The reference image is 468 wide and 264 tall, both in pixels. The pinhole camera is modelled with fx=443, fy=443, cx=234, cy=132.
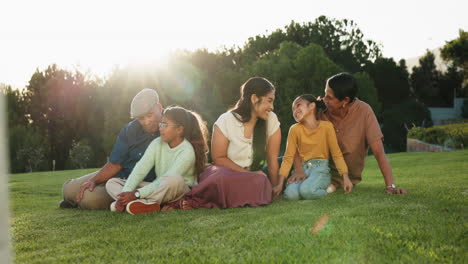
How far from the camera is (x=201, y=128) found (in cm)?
603

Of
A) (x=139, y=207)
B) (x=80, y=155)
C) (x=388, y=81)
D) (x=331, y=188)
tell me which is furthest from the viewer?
(x=388, y=81)

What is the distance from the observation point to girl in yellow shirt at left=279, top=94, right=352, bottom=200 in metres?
6.16

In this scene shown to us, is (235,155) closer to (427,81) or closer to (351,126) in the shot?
(351,126)

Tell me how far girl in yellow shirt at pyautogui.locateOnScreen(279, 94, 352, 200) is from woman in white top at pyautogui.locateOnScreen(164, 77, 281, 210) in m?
0.21

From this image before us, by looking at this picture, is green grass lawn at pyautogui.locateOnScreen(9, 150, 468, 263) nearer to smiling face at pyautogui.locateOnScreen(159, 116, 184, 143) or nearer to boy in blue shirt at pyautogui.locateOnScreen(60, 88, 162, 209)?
boy in blue shirt at pyautogui.locateOnScreen(60, 88, 162, 209)

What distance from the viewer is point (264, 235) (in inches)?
138

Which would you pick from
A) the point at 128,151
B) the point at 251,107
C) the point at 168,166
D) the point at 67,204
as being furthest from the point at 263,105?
the point at 67,204

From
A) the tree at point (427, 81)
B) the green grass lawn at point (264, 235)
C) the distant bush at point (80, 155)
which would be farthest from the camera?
the tree at point (427, 81)

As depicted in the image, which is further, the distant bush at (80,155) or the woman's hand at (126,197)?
the distant bush at (80,155)

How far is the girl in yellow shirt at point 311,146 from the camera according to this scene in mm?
6164

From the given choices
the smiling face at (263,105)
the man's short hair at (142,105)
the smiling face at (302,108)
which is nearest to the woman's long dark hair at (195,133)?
the man's short hair at (142,105)

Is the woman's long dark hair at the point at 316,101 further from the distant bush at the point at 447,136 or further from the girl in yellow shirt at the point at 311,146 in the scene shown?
the distant bush at the point at 447,136

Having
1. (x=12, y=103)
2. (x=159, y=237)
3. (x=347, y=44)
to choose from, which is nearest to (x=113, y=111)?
(x=12, y=103)

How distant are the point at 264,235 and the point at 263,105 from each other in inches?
109
